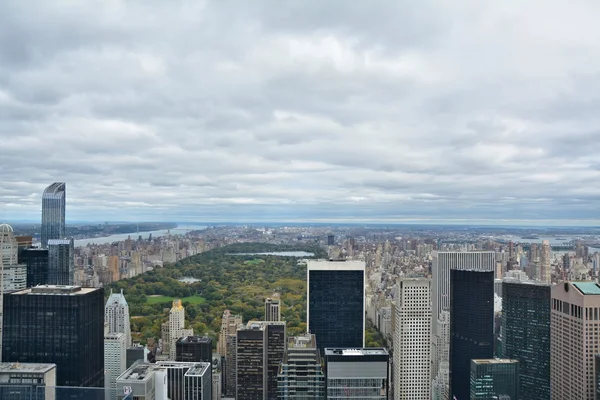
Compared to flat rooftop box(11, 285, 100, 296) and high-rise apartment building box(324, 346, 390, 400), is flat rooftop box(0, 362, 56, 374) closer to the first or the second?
flat rooftop box(11, 285, 100, 296)

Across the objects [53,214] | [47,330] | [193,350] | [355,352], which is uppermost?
[53,214]

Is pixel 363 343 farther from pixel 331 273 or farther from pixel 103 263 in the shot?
pixel 103 263

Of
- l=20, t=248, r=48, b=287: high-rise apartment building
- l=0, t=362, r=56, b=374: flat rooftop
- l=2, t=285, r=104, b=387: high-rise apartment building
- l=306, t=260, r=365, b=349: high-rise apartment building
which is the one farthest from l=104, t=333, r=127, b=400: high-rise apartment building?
l=306, t=260, r=365, b=349: high-rise apartment building

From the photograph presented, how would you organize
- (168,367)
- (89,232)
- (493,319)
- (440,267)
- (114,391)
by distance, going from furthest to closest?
(440,267) → (89,232) → (493,319) → (168,367) → (114,391)

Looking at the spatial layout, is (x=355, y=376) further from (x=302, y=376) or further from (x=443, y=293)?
(x=443, y=293)

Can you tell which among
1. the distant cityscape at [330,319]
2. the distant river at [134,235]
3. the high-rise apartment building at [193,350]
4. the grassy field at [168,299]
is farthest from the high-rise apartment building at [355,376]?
the grassy field at [168,299]

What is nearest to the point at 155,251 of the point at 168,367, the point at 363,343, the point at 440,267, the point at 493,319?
the point at 168,367

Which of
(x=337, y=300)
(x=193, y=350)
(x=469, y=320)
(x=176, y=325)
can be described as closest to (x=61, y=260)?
(x=176, y=325)
